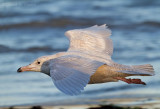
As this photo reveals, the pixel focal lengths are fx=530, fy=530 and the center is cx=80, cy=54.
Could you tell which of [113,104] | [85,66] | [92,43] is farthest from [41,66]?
[113,104]

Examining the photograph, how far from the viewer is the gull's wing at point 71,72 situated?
19.3ft

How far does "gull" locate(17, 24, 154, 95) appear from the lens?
20.2 ft

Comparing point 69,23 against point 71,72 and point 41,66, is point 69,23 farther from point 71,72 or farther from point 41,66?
point 71,72

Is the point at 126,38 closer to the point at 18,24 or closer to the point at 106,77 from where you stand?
the point at 18,24

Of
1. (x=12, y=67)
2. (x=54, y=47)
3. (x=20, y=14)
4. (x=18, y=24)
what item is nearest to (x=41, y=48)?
(x=54, y=47)

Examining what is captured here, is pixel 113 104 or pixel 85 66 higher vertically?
pixel 85 66

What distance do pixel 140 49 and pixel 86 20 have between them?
4.08m

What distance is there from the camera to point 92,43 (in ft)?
27.0

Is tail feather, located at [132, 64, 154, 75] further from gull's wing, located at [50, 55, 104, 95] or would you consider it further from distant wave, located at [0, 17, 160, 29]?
distant wave, located at [0, 17, 160, 29]

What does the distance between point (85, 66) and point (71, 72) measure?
336 millimetres

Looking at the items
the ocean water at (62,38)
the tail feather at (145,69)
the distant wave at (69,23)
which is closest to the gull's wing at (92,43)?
the tail feather at (145,69)

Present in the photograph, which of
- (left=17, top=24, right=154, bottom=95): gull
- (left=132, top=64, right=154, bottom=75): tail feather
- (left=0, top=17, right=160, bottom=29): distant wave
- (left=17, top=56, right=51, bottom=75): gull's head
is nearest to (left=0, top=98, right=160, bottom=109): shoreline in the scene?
(left=17, top=24, right=154, bottom=95): gull

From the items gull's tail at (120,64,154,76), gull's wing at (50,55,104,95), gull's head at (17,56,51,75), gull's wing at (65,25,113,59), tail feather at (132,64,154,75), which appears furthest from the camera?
gull's wing at (65,25,113,59)

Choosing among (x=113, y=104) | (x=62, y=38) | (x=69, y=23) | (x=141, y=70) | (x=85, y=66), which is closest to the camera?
(x=85, y=66)
